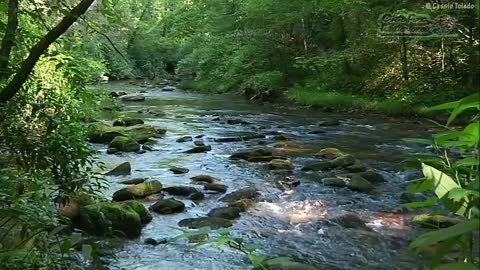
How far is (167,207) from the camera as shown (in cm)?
701

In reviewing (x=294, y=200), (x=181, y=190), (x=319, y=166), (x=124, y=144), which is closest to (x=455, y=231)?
(x=294, y=200)

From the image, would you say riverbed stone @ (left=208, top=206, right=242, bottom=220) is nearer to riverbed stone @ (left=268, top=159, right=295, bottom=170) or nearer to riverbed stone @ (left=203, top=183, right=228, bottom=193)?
riverbed stone @ (left=203, top=183, right=228, bottom=193)

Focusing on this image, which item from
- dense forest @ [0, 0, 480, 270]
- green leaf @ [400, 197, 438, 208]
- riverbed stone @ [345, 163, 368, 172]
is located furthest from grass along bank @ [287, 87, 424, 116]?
green leaf @ [400, 197, 438, 208]

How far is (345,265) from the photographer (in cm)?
529

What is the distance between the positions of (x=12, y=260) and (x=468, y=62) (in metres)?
15.8

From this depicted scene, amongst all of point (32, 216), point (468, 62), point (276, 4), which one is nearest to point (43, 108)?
point (32, 216)

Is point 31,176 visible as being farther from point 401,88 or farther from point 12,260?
point 401,88

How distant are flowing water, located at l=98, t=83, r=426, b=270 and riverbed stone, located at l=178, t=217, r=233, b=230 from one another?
13 cm

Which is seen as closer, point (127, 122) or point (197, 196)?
point (197, 196)

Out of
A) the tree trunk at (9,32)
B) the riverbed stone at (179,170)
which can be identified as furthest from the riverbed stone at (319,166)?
the tree trunk at (9,32)

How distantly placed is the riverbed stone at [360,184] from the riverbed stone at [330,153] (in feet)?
6.43

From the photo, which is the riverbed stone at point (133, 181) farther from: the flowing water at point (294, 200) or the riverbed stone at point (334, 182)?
the riverbed stone at point (334, 182)

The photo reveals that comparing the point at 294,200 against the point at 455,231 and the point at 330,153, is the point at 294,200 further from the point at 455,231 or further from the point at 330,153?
the point at 455,231

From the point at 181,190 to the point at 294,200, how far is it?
1.82m
